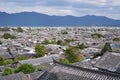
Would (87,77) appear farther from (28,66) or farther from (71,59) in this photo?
(71,59)

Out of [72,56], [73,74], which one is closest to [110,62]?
[73,74]

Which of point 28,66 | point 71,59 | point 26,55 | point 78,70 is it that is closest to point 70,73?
point 78,70

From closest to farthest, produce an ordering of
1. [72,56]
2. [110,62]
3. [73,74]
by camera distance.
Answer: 1. [73,74]
2. [110,62]
3. [72,56]

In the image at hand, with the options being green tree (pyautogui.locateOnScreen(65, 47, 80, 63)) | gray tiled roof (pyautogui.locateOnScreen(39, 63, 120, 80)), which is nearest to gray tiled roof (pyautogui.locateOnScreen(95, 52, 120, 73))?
gray tiled roof (pyautogui.locateOnScreen(39, 63, 120, 80))

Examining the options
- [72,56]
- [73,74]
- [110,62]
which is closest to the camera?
[73,74]

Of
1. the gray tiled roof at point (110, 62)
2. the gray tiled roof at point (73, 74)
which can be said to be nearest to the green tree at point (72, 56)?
the gray tiled roof at point (110, 62)

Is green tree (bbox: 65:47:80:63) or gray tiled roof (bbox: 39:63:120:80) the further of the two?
green tree (bbox: 65:47:80:63)

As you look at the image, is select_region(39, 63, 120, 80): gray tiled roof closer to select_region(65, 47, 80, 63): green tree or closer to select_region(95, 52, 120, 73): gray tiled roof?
select_region(95, 52, 120, 73): gray tiled roof

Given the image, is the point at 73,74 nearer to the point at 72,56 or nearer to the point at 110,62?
the point at 110,62
